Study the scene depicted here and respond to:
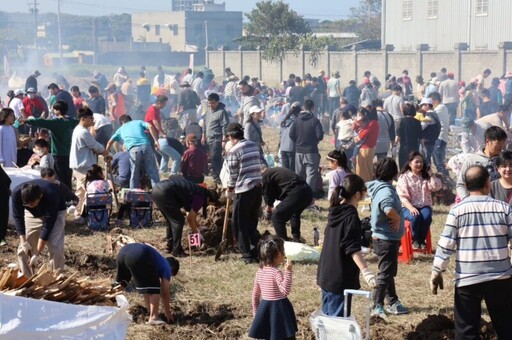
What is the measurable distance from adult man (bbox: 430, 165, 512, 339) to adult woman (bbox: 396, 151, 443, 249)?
174 inches

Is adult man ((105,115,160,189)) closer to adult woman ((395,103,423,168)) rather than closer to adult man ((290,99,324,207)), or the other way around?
adult man ((290,99,324,207))

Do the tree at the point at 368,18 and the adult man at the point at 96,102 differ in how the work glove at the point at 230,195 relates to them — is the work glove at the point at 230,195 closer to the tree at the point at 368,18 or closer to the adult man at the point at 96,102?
the adult man at the point at 96,102

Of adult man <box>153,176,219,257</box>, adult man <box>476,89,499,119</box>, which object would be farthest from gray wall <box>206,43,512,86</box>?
adult man <box>153,176,219,257</box>

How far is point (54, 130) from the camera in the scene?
1486 centimetres

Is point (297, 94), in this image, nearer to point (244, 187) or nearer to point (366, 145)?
Result: point (366, 145)

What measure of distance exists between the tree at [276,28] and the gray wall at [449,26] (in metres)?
6.57

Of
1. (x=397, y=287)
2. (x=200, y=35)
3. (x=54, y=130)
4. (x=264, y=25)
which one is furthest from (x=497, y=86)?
(x=200, y=35)

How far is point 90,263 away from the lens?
12.0m

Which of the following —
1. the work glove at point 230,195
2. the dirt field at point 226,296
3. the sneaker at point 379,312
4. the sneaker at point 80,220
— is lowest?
the dirt field at point 226,296

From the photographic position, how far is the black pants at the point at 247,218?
12.2 metres

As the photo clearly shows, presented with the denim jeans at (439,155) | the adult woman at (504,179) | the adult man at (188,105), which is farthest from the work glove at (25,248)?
the adult man at (188,105)

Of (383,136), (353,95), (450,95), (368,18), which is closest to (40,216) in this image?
(383,136)

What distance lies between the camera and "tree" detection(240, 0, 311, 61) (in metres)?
51.9

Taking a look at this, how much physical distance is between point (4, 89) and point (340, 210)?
145 feet
